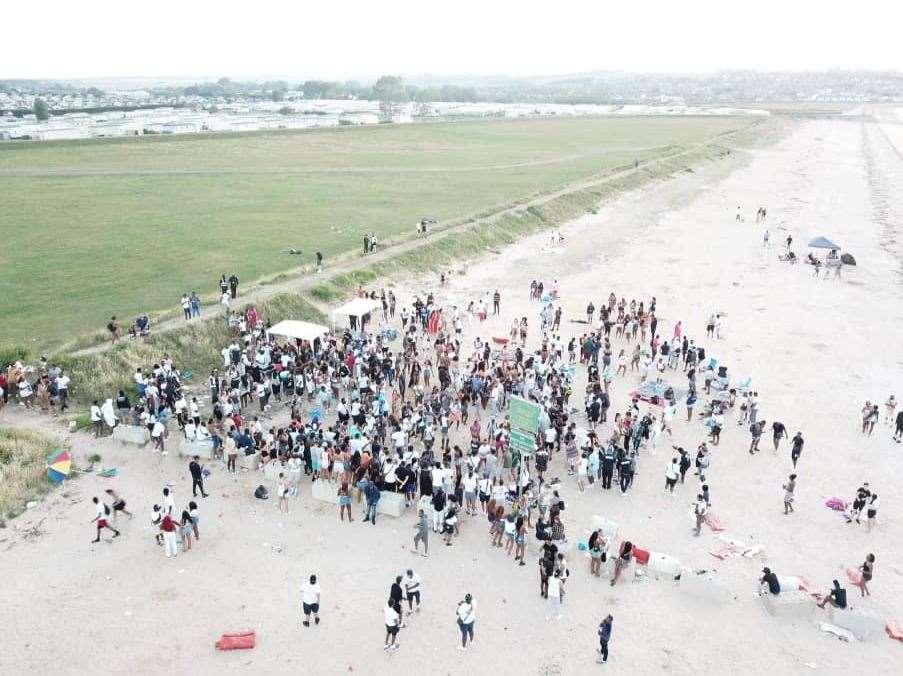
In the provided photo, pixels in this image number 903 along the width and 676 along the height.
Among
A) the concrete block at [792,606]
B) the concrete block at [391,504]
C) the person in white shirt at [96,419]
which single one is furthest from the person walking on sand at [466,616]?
the person in white shirt at [96,419]

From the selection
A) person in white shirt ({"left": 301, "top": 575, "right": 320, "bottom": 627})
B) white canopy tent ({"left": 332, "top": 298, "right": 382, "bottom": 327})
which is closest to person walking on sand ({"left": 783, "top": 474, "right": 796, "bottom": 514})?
person in white shirt ({"left": 301, "top": 575, "right": 320, "bottom": 627})

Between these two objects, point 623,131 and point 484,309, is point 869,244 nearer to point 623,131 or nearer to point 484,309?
point 484,309

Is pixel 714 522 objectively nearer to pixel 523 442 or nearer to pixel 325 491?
pixel 523 442

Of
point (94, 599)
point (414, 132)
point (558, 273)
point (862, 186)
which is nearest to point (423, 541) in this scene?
point (94, 599)

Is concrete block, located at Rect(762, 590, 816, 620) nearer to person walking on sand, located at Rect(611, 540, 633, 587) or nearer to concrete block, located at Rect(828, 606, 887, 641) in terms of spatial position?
concrete block, located at Rect(828, 606, 887, 641)

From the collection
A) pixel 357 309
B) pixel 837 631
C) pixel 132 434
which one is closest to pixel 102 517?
pixel 132 434

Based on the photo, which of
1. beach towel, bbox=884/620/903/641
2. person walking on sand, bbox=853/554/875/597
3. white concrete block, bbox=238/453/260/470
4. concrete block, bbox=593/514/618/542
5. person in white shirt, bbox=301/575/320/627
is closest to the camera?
person in white shirt, bbox=301/575/320/627

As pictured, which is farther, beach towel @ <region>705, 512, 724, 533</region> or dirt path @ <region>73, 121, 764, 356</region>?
dirt path @ <region>73, 121, 764, 356</region>
